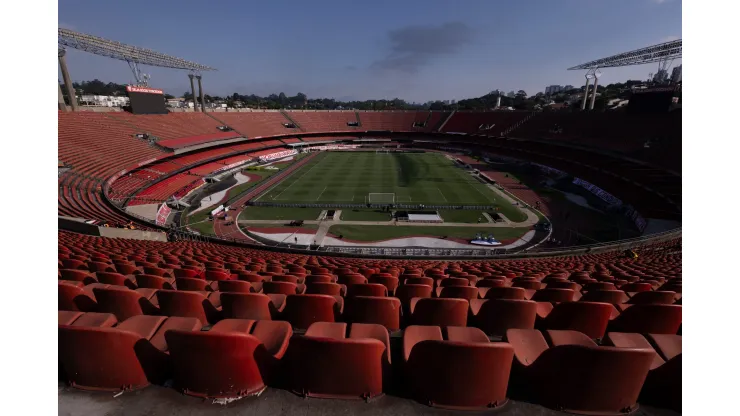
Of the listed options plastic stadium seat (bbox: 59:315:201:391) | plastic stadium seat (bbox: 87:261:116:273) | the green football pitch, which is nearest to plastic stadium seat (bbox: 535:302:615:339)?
plastic stadium seat (bbox: 59:315:201:391)

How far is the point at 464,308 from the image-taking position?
15.6 ft

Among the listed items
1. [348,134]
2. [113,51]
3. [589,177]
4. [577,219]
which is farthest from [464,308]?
[348,134]

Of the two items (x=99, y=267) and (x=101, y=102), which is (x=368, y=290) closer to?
(x=99, y=267)

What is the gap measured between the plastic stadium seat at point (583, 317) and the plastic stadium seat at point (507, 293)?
131 centimetres

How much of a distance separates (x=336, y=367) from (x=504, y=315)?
299 centimetres

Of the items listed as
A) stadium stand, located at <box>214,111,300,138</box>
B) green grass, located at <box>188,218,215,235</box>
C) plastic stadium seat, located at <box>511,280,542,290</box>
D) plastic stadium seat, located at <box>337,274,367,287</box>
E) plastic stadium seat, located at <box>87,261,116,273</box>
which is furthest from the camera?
stadium stand, located at <box>214,111,300,138</box>

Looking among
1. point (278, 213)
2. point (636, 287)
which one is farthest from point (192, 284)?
point (278, 213)

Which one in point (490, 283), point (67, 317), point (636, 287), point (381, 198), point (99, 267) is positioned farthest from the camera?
point (381, 198)

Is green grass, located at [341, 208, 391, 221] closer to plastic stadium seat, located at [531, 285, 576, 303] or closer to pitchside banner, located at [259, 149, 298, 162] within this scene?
plastic stadium seat, located at [531, 285, 576, 303]

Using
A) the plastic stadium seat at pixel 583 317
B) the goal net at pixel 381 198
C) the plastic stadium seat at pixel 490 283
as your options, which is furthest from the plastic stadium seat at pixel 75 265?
the goal net at pixel 381 198

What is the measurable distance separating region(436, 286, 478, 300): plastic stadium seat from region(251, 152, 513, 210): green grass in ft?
87.8

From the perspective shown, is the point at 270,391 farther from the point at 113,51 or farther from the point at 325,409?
the point at 113,51

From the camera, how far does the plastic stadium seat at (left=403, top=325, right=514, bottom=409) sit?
285cm

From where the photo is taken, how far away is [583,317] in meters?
4.61
